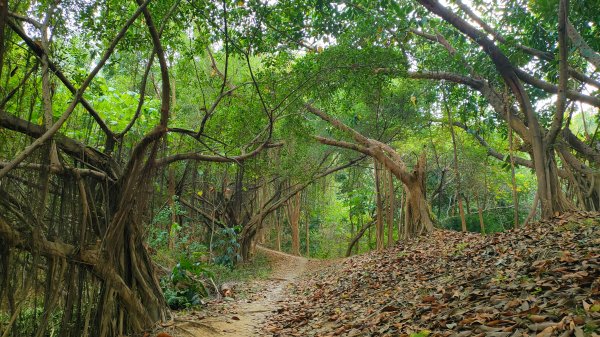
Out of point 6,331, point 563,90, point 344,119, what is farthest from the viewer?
point 344,119

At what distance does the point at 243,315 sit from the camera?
6.27 m

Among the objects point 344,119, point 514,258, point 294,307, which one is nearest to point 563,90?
point 514,258

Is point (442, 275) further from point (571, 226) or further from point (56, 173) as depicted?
point (56, 173)

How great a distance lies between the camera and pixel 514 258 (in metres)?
4.78

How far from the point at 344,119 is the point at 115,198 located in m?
10.6

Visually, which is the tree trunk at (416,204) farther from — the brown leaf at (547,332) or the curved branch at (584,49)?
the brown leaf at (547,332)

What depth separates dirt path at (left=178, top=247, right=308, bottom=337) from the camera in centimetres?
513

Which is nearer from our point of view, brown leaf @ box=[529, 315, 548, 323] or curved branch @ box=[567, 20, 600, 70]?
brown leaf @ box=[529, 315, 548, 323]

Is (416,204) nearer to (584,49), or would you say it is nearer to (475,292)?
(584,49)

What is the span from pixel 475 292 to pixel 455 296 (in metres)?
0.23

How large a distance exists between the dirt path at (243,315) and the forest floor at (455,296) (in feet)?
0.05

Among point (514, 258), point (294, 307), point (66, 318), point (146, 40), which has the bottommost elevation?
point (294, 307)

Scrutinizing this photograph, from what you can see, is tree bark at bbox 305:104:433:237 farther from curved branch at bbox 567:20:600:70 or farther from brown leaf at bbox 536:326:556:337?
brown leaf at bbox 536:326:556:337

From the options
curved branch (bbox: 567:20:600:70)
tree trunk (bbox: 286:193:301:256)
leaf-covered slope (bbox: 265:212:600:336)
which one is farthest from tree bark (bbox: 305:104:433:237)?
tree trunk (bbox: 286:193:301:256)
